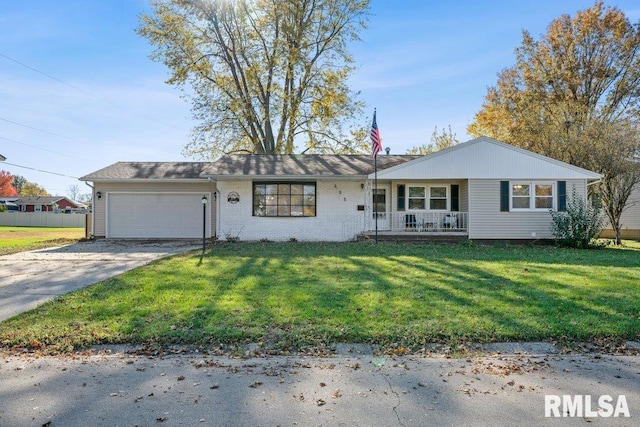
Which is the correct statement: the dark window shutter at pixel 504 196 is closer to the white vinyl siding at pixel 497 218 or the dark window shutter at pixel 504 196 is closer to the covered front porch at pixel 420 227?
the white vinyl siding at pixel 497 218

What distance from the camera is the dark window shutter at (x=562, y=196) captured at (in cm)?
1609

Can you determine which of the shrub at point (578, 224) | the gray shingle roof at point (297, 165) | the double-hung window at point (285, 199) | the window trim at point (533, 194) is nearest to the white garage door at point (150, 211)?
the gray shingle roof at point (297, 165)

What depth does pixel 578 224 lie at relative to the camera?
1517 cm

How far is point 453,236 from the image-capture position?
16359 millimetres

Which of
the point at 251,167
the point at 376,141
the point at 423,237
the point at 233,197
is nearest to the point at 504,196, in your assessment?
the point at 423,237

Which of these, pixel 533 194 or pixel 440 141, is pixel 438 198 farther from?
pixel 440 141

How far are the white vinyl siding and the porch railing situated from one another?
66 cm

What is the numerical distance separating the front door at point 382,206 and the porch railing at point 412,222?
11cm

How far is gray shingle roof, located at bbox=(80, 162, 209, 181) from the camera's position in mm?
18047

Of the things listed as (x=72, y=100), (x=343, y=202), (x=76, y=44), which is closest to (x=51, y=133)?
(x=72, y=100)

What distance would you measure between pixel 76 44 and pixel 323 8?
14.2m

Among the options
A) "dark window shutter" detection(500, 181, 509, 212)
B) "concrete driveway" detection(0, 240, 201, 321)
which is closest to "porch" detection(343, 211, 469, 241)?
"dark window shutter" detection(500, 181, 509, 212)

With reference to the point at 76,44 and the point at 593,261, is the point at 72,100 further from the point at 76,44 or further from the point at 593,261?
the point at 593,261

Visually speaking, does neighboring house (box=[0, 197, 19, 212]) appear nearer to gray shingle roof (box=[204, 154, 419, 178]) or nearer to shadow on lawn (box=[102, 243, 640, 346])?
gray shingle roof (box=[204, 154, 419, 178])
